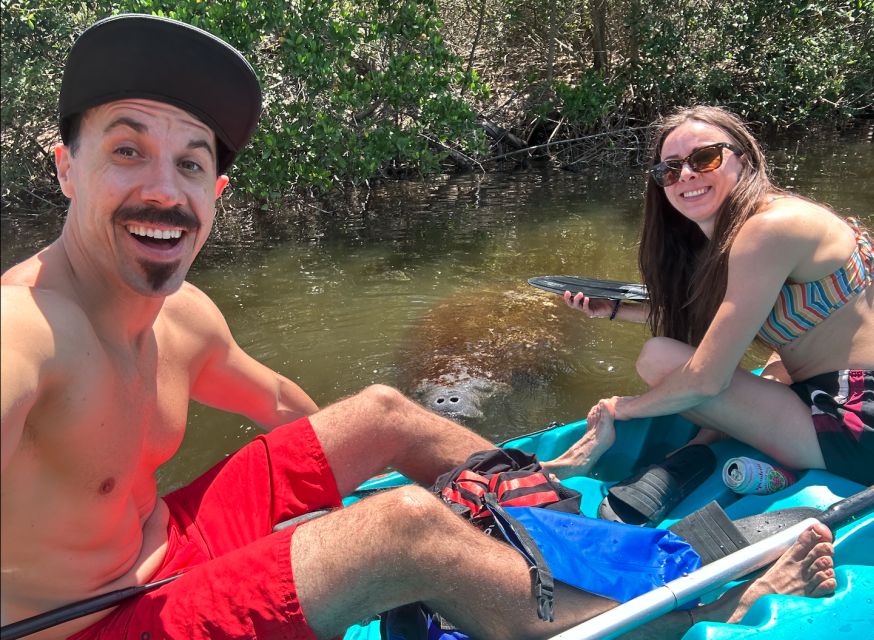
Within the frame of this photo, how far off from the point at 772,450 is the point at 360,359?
3.21m

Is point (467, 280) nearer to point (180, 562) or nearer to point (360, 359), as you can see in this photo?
point (360, 359)

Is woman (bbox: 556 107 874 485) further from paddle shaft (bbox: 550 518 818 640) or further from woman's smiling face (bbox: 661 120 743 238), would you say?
paddle shaft (bbox: 550 518 818 640)

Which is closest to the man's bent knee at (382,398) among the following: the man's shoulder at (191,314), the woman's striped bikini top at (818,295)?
the man's shoulder at (191,314)

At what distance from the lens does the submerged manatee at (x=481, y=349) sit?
16.2ft

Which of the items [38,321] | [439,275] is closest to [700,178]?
[38,321]

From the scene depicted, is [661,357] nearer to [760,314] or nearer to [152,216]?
[760,314]

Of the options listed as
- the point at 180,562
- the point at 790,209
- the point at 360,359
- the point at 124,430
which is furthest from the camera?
the point at 360,359

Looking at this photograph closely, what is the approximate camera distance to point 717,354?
286 cm

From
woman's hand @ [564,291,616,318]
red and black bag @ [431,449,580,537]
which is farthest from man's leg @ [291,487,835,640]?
woman's hand @ [564,291,616,318]

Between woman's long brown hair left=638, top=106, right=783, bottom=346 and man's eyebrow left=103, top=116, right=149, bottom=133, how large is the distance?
218 centimetres

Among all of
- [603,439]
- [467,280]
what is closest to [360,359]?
[467,280]

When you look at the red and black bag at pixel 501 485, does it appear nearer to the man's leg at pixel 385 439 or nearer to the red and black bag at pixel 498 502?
the red and black bag at pixel 498 502

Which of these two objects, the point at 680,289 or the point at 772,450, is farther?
the point at 680,289

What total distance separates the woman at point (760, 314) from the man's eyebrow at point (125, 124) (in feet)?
6.90
